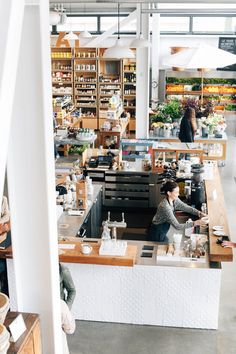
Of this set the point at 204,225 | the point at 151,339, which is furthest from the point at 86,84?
the point at 151,339

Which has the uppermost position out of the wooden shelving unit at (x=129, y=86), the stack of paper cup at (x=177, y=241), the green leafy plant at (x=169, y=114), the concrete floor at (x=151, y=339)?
the wooden shelving unit at (x=129, y=86)

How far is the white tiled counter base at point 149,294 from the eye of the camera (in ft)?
19.3

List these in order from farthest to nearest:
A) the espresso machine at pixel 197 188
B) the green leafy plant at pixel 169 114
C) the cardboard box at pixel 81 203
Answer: the green leafy plant at pixel 169 114, the espresso machine at pixel 197 188, the cardboard box at pixel 81 203

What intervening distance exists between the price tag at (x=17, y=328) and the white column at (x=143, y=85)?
33.7 ft

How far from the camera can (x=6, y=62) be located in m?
2.36

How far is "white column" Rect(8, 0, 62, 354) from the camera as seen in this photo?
328 cm

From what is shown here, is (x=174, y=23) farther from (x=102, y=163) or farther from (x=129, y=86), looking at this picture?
(x=102, y=163)

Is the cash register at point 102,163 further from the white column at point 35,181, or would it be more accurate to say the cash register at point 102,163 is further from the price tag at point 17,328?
the price tag at point 17,328

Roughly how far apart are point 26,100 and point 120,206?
671 cm

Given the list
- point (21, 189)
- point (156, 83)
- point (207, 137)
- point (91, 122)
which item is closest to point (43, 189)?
point (21, 189)

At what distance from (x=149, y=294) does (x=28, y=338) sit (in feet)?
9.01

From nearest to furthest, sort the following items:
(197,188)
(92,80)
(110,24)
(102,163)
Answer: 1. (197,188)
2. (102,163)
3. (92,80)
4. (110,24)

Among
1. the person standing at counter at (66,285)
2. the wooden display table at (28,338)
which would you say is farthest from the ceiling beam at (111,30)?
the wooden display table at (28,338)

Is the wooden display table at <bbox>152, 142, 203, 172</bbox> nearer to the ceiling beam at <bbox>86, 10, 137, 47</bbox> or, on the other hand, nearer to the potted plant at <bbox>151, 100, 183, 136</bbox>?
the potted plant at <bbox>151, 100, 183, 136</bbox>
